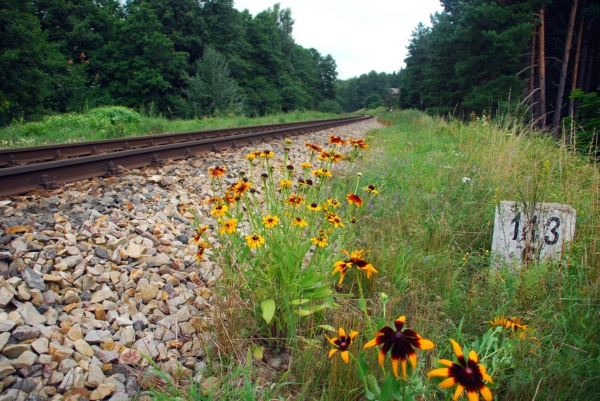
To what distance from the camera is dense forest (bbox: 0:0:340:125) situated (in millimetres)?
20484

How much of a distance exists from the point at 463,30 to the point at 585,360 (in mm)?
21405

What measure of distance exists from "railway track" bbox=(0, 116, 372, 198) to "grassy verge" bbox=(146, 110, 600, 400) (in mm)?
2518

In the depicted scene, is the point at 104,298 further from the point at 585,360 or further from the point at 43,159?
the point at 43,159

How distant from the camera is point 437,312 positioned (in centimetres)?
229

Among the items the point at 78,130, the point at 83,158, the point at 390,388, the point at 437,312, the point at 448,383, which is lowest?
the point at 437,312

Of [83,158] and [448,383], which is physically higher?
[83,158]

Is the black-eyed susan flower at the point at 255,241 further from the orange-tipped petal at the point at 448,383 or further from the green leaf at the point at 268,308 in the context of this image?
the orange-tipped petal at the point at 448,383

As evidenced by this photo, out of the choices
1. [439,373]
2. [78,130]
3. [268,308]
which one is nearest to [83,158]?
[268,308]

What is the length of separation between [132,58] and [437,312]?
110 ft

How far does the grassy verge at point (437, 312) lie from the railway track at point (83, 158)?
2518 millimetres

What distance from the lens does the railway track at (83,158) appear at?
3535mm

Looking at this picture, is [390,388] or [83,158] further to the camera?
[83,158]

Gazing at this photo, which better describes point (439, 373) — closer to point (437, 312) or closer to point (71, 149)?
point (437, 312)

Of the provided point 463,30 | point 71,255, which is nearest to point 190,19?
point 463,30
